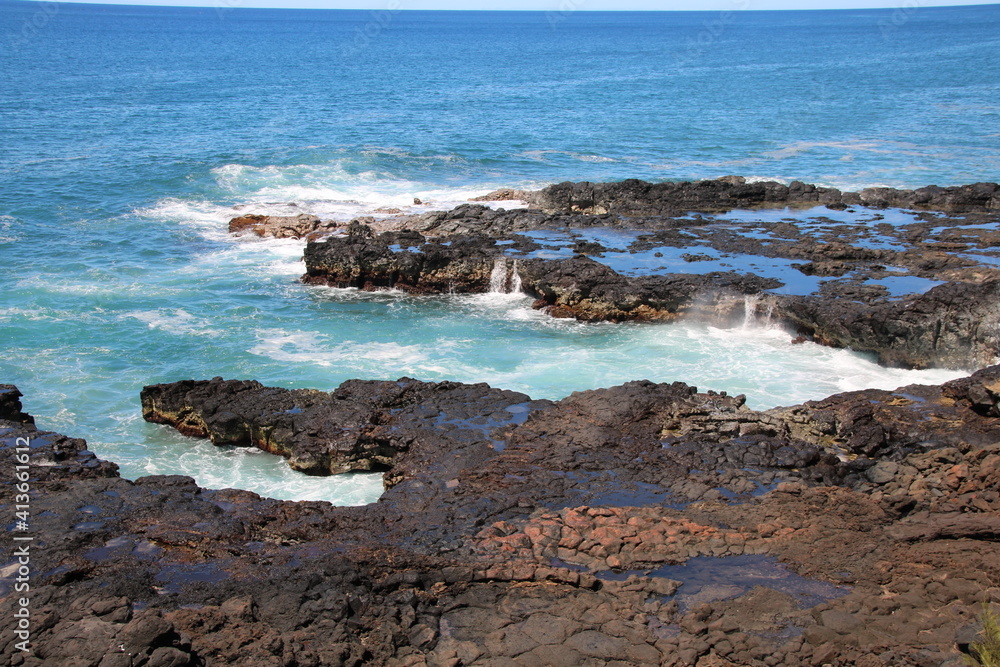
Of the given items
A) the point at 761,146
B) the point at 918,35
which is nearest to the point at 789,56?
the point at 918,35

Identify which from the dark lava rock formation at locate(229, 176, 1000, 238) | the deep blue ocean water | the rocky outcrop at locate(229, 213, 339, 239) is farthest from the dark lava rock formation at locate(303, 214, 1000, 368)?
the rocky outcrop at locate(229, 213, 339, 239)

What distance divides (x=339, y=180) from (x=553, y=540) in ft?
106

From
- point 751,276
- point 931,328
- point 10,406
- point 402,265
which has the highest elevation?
point 751,276

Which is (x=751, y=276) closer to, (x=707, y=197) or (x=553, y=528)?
(x=707, y=197)

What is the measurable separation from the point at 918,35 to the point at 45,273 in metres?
168

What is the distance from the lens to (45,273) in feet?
86.9

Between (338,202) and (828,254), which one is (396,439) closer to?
(828,254)

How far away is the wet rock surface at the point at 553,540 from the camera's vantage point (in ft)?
27.5

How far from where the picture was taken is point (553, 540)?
10.4 meters

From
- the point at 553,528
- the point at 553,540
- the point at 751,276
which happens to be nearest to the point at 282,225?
the point at 751,276

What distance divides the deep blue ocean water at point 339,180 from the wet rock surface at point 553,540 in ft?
7.37

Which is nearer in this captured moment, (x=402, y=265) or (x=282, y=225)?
(x=402, y=265)

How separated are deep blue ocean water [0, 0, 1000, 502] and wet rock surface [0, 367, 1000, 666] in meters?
2.25

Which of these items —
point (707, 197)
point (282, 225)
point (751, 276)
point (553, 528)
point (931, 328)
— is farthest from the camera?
point (707, 197)
